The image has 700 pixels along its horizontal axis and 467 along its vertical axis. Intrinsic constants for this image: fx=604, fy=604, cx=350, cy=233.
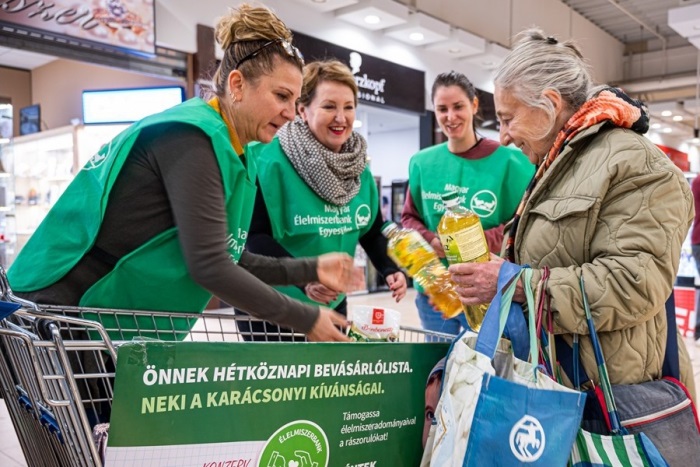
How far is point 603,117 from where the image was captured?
136cm

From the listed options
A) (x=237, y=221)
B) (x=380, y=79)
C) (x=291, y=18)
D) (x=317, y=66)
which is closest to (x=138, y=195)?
(x=237, y=221)

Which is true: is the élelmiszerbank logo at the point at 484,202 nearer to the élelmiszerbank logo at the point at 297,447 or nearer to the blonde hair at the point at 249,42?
the blonde hair at the point at 249,42

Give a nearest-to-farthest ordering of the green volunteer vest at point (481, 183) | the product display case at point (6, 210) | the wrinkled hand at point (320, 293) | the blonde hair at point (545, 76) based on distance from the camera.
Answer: the blonde hair at point (545, 76) → the wrinkled hand at point (320, 293) → the green volunteer vest at point (481, 183) → the product display case at point (6, 210)

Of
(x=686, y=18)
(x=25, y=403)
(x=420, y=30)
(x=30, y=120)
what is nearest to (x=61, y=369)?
(x=25, y=403)

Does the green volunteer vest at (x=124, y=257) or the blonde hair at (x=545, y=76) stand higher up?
the blonde hair at (x=545, y=76)

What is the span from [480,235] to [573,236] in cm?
22

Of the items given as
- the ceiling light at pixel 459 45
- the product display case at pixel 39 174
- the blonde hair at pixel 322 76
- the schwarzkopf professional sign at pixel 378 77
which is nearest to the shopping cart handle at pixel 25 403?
the blonde hair at pixel 322 76

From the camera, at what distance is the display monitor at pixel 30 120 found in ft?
33.0

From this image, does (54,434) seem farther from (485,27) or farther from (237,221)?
(485,27)

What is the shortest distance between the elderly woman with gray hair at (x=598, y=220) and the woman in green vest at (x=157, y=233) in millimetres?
511

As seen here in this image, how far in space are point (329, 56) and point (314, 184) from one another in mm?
5744

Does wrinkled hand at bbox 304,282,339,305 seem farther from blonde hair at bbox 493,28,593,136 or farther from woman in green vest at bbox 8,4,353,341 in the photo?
blonde hair at bbox 493,28,593,136

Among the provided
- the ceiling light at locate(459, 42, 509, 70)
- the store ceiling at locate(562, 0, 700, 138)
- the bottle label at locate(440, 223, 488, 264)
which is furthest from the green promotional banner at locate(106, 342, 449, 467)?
the store ceiling at locate(562, 0, 700, 138)

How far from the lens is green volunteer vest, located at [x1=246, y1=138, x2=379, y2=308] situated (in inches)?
86.0
